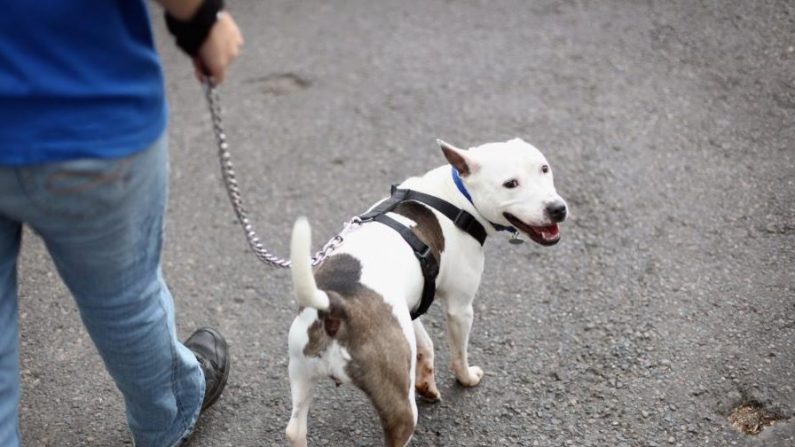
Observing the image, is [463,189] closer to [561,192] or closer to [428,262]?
[428,262]

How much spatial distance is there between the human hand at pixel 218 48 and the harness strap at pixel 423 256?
905 millimetres

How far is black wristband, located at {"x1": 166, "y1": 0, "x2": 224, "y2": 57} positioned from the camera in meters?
1.73

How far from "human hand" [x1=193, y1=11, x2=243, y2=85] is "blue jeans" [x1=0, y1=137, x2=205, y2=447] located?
0.19 metres

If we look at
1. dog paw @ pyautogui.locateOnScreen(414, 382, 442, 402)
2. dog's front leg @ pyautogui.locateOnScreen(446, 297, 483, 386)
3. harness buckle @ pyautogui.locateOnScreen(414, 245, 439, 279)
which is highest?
harness buckle @ pyautogui.locateOnScreen(414, 245, 439, 279)

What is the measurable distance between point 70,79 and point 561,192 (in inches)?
107

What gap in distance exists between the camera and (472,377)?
117 inches

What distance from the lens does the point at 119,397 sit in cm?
306

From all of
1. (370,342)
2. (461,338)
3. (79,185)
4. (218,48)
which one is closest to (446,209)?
(461,338)

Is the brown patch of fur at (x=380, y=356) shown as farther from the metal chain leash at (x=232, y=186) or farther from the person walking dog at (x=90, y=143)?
the person walking dog at (x=90, y=143)

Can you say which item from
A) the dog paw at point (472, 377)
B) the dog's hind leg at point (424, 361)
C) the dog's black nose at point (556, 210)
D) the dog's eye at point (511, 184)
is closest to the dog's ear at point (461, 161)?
the dog's eye at point (511, 184)

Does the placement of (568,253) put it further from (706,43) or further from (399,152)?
(706,43)

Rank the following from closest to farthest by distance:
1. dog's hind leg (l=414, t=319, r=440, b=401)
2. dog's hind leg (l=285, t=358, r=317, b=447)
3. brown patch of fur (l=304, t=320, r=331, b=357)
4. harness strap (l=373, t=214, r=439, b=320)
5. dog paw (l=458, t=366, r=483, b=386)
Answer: brown patch of fur (l=304, t=320, r=331, b=357) < dog's hind leg (l=285, t=358, r=317, b=447) < harness strap (l=373, t=214, r=439, b=320) < dog's hind leg (l=414, t=319, r=440, b=401) < dog paw (l=458, t=366, r=483, b=386)

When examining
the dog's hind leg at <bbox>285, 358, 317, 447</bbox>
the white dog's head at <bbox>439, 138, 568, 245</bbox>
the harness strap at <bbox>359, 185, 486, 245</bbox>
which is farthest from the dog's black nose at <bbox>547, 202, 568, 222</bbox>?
the dog's hind leg at <bbox>285, 358, 317, 447</bbox>

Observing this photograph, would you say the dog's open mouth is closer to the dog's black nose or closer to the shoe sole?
the dog's black nose
